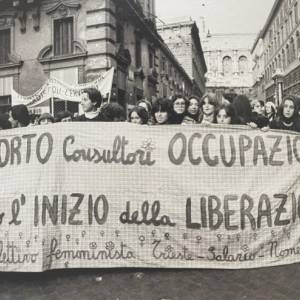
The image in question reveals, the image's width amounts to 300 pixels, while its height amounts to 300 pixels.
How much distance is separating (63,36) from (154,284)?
1224cm

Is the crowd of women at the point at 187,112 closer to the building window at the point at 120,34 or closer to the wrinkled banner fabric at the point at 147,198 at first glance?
the wrinkled banner fabric at the point at 147,198

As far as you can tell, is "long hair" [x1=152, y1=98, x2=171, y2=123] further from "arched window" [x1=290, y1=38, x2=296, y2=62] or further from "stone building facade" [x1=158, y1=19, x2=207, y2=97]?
"stone building facade" [x1=158, y1=19, x2=207, y2=97]

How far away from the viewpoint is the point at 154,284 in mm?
3826

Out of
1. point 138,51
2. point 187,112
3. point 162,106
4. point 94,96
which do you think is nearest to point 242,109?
point 187,112

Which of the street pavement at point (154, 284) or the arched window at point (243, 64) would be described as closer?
the street pavement at point (154, 284)

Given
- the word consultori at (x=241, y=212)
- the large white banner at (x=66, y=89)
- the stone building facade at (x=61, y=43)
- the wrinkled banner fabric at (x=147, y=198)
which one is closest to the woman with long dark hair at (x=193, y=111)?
the wrinkled banner fabric at (x=147, y=198)

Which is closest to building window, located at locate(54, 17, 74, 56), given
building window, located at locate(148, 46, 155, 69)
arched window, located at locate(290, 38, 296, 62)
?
building window, located at locate(148, 46, 155, 69)

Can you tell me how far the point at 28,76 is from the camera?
14742mm

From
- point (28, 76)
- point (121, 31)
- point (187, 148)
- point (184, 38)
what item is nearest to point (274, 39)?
point (184, 38)

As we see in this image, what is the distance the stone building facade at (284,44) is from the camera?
3391 centimetres

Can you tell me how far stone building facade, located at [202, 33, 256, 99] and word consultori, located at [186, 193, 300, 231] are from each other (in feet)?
266

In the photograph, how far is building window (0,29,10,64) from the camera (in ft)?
50.0

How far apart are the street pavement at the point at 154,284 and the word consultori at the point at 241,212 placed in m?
0.44

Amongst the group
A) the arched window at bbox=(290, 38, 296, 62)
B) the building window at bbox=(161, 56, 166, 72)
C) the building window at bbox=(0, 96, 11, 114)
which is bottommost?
the building window at bbox=(0, 96, 11, 114)
